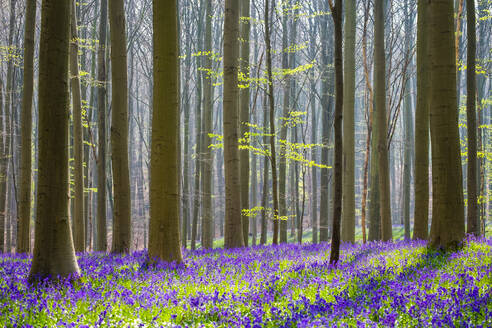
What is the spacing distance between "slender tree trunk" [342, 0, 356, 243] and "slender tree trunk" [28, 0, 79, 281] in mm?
9699

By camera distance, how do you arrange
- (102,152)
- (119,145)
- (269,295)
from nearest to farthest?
(269,295) < (119,145) < (102,152)

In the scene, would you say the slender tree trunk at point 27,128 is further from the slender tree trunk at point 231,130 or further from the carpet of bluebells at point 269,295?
the carpet of bluebells at point 269,295

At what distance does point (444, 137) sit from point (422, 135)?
2.82 m

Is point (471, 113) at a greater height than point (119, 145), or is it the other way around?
point (471, 113)

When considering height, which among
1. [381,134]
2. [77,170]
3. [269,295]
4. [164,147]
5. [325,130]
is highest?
[325,130]

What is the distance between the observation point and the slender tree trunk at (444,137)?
7992mm

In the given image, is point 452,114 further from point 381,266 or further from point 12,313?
point 12,313

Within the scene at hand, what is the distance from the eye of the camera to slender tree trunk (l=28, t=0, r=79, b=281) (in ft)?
20.2

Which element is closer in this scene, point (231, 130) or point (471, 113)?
point (471, 113)

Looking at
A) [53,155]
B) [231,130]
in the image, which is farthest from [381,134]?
[53,155]

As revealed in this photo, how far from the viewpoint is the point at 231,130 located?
11281 millimetres

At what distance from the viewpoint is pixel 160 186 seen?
766 cm

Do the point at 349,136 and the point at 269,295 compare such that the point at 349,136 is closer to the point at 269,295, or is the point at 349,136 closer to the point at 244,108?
the point at 244,108

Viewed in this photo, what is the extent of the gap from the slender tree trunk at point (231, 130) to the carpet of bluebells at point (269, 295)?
409 cm
